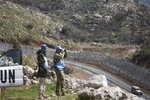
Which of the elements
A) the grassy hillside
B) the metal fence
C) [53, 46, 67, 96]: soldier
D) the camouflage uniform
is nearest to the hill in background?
the grassy hillside

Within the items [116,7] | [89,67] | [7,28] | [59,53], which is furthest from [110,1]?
[59,53]

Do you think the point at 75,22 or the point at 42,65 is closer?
the point at 42,65

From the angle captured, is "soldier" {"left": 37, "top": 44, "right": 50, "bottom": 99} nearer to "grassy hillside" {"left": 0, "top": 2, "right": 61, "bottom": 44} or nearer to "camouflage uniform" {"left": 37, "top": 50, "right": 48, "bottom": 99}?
"camouflage uniform" {"left": 37, "top": 50, "right": 48, "bottom": 99}

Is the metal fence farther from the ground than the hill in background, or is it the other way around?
the hill in background

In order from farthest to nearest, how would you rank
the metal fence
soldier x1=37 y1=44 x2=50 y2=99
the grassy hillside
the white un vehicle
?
the grassy hillside, the metal fence, soldier x1=37 y1=44 x2=50 y2=99, the white un vehicle

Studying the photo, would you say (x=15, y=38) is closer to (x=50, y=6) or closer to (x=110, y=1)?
(x=50, y=6)

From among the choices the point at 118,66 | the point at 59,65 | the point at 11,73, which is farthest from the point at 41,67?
the point at 118,66

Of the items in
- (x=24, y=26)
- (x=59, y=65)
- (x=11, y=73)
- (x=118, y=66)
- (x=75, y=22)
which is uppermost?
(x=75, y=22)

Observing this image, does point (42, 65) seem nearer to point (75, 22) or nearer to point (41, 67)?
point (41, 67)

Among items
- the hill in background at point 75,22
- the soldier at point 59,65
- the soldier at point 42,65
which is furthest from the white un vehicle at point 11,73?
the hill in background at point 75,22

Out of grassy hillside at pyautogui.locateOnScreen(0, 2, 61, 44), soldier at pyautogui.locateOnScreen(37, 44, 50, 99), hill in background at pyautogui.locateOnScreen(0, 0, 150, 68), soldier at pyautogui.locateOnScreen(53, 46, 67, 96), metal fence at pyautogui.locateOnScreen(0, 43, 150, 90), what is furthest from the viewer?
hill in background at pyautogui.locateOnScreen(0, 0, 150, 68)

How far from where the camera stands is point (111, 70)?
60.9m

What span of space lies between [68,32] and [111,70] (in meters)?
54.0

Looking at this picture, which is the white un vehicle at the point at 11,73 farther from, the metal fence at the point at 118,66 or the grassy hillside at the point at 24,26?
the grassy hillside at the point at 24,26
